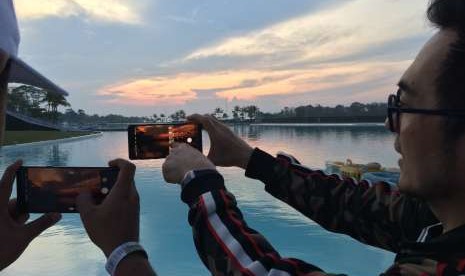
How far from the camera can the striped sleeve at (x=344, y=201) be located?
132 centimetres

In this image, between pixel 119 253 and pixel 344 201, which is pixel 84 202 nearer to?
pixel 119 253

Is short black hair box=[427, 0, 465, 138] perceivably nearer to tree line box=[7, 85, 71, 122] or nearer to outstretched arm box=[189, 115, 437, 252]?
outstretched arm box=[189, 115, 437, 252]

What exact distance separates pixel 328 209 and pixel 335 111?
75.5m

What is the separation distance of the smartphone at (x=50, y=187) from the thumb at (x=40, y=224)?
0.03 meters

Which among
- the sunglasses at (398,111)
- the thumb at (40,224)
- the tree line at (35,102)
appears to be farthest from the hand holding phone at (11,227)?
the tree line at (35,102)

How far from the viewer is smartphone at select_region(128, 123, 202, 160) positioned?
4.16 ft

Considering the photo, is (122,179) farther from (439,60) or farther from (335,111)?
(335,111)

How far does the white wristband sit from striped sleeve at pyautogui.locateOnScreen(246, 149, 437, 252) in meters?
0.72

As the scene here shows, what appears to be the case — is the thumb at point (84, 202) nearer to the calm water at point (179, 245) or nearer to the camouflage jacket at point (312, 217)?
the camouflage jacket at point (312, 217)

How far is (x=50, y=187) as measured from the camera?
0.98 meters

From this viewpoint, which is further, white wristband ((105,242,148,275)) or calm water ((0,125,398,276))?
calm water ((0,125,398,276))

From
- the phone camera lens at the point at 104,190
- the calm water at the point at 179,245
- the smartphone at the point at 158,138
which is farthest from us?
the calm water at the point at 179,245

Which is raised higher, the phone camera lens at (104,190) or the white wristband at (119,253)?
the phone camera lens at (104,190)

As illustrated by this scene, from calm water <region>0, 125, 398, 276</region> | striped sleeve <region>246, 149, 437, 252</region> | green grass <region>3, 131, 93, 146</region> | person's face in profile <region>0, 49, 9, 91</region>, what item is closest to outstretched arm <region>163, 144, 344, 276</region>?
person's face in profile <region>0, 49, 9, 91</region>
